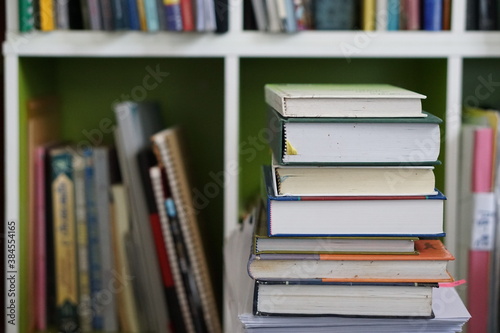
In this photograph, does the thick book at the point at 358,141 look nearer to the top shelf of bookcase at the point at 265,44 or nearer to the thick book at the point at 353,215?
the thick book at the point at 353,215

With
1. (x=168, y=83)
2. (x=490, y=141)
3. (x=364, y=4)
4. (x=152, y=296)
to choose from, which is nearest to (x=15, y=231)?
(x=152, y=296)

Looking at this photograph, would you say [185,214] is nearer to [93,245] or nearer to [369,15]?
[93,245]

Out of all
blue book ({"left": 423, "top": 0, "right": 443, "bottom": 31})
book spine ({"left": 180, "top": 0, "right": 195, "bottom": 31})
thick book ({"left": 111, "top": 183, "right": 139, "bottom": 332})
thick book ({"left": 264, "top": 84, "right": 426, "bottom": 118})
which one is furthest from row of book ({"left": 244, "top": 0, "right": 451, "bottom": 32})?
thick book ({"left": 264, "top": 84, "right": 426, "bottom": 118})

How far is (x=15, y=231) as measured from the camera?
55.4 inches

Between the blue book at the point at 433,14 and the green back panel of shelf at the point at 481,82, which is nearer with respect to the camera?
the blue book at the point at 433,14

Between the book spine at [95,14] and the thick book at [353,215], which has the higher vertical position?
the book spine at [95,14]

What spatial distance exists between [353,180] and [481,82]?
964 millimetres

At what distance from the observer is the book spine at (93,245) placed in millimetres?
1512

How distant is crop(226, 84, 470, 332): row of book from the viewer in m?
0.78

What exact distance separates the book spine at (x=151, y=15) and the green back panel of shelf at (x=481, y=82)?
731mm

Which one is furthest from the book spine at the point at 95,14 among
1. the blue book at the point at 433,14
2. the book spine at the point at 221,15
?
the blue book at the point at 433,14

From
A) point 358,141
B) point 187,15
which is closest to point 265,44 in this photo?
point 187,15

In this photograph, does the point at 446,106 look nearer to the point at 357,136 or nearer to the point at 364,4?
the point at 364,4

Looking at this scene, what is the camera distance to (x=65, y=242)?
5.02ft
